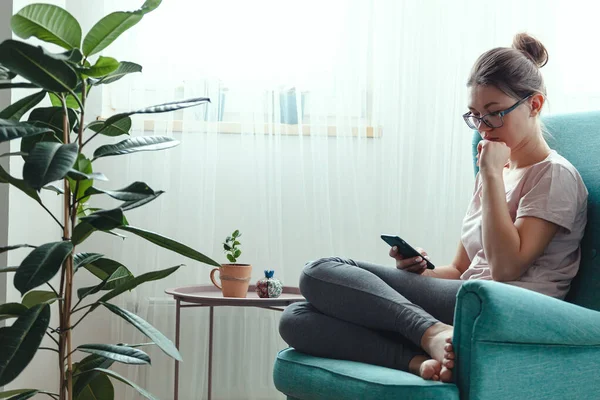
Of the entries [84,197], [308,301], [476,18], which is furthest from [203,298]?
[476,18]

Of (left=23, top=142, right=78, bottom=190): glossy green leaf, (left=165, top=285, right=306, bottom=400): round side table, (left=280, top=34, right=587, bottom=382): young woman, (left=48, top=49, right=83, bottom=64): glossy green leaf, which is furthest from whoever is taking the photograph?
(left=165, top=285, right=306, bottom=400): round side table

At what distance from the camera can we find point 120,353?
149cm

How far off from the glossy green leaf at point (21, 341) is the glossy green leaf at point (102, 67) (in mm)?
466

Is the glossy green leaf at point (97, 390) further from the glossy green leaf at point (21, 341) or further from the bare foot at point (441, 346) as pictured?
the bare foot at point (441, 346)

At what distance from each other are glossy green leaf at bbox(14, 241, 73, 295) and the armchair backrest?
1.18 m

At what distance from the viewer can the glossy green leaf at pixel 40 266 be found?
4.15 ft

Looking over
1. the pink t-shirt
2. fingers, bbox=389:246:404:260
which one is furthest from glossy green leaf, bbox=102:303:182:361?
the pink t-shirt

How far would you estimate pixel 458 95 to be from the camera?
2973mm

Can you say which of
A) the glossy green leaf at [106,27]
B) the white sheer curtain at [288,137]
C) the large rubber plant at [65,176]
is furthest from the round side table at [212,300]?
the glossy green leaf at [106,27]

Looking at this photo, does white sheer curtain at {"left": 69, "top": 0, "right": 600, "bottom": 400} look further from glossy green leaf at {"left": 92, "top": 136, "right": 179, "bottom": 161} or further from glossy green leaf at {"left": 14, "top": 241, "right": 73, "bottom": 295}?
glossy green leaf at {"left": 14, "top": 241, "right": 73, "bottom": 295}

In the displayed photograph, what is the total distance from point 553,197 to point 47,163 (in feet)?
3.61

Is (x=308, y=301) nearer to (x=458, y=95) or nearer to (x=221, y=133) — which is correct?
(x=221, y=133)

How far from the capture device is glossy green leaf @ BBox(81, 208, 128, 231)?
141 centimetres

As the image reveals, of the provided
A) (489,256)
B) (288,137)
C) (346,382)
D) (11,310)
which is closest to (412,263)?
(489,256)
